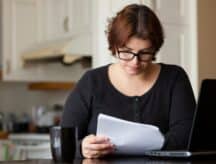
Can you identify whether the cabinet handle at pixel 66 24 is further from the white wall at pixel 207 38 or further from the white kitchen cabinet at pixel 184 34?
the white wall at pixel 207 38

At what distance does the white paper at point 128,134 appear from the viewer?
4.60ft

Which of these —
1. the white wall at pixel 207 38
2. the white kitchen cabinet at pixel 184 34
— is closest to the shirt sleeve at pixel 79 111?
the white kitchen cabinet at pixel 184 34

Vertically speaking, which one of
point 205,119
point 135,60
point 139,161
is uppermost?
point 135,60

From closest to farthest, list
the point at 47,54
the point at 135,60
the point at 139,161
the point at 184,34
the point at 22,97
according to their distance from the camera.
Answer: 1. the point at 139,161
2. the point at 135,60
3. the point at 184,34
4. the point at 47,54
5. the point at 22,97

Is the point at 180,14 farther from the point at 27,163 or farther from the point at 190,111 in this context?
the point at 27,163

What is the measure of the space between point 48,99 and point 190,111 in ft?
10.3

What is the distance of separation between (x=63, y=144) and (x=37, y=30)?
3.01 m

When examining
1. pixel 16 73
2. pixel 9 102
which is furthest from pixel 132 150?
pixel 9 102

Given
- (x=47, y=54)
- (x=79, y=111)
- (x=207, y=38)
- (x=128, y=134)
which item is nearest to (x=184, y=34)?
(x=207, y=38)

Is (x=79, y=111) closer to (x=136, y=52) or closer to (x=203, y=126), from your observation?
(x=136, y=52)

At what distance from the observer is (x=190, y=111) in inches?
65.1

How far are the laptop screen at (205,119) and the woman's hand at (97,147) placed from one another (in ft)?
0.74

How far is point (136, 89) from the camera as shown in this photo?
66.7 inches

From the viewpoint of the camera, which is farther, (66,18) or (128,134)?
(66,18)
